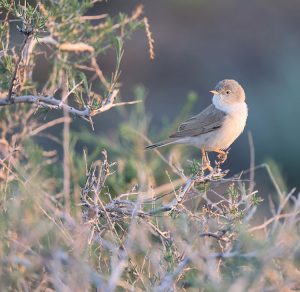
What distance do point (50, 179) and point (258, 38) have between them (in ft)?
38.9

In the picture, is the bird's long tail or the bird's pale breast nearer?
the bird's long tail

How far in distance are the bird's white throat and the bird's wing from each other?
0.05m

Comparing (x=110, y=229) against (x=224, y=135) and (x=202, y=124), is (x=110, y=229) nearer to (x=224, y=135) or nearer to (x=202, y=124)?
(x=224, y=135)

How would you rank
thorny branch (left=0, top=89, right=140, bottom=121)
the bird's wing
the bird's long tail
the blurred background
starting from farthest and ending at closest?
1. the blurred background
2. the bird's wing
3. the bird's long tail
4. thorny branch (left=0, top=89, right=140, bottom=121)

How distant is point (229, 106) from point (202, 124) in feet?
0.97

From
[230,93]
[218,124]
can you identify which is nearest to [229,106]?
[230,93]

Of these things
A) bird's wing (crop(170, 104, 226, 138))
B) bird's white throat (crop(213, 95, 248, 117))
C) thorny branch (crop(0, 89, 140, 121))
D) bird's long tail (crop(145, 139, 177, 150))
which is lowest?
bird's long tail (crop(145, 139, 177, 150))

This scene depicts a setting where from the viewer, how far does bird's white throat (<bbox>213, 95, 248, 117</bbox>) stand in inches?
257

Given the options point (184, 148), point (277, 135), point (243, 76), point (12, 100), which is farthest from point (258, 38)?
point (12, 100)

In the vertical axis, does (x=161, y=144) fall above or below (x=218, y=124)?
below

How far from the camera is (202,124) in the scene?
6.51 m

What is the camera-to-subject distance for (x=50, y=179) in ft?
18.9

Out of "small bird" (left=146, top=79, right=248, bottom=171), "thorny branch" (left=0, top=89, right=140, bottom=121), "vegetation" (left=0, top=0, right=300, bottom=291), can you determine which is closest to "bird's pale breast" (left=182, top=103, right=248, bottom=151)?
"small bird" (left=146, top=79, right=248, bottom=171)

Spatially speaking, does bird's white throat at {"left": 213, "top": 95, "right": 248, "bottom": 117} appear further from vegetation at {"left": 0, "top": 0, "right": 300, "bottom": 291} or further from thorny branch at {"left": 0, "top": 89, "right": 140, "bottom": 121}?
thorny branch at {"left": 0, "top": 89, "right": 140, "bottom": 121}
